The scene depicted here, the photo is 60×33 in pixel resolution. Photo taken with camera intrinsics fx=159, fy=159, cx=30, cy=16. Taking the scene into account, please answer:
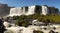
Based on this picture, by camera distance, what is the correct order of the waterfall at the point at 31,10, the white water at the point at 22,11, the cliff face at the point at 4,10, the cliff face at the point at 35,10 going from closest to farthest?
the cliff face at the point at 35,10
the waterfall at the point at 31,10
the white water at the point at 22,11
the cliff face at the point at 4,10

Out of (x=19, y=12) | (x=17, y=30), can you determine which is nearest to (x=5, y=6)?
(x=19, y=12)

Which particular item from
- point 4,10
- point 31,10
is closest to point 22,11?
point 31,10

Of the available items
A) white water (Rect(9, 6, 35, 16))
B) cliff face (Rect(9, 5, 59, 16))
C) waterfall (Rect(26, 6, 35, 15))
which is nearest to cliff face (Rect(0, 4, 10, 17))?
white water (Rect(9, 6, 35, 16))

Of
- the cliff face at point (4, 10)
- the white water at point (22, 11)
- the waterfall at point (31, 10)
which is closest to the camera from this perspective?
the waterfall at point (31, 10)

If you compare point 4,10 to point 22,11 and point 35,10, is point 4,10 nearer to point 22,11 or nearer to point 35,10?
point 22,11

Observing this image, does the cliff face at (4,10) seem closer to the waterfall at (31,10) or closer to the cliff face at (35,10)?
the cliff face at (35,10)

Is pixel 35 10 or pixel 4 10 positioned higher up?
pixel 4 10

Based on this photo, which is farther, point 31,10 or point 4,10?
point 4,10

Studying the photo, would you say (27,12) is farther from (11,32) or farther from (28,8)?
(11,32)

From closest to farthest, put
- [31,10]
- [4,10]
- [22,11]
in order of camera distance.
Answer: [31,10] → [22,11] → [4,10]

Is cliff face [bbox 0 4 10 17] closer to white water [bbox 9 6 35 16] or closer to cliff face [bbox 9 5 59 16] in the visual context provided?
white water [bbox 9 6 35 16]

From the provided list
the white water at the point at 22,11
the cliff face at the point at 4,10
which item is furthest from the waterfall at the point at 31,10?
the cliff face at the point at 4,10
